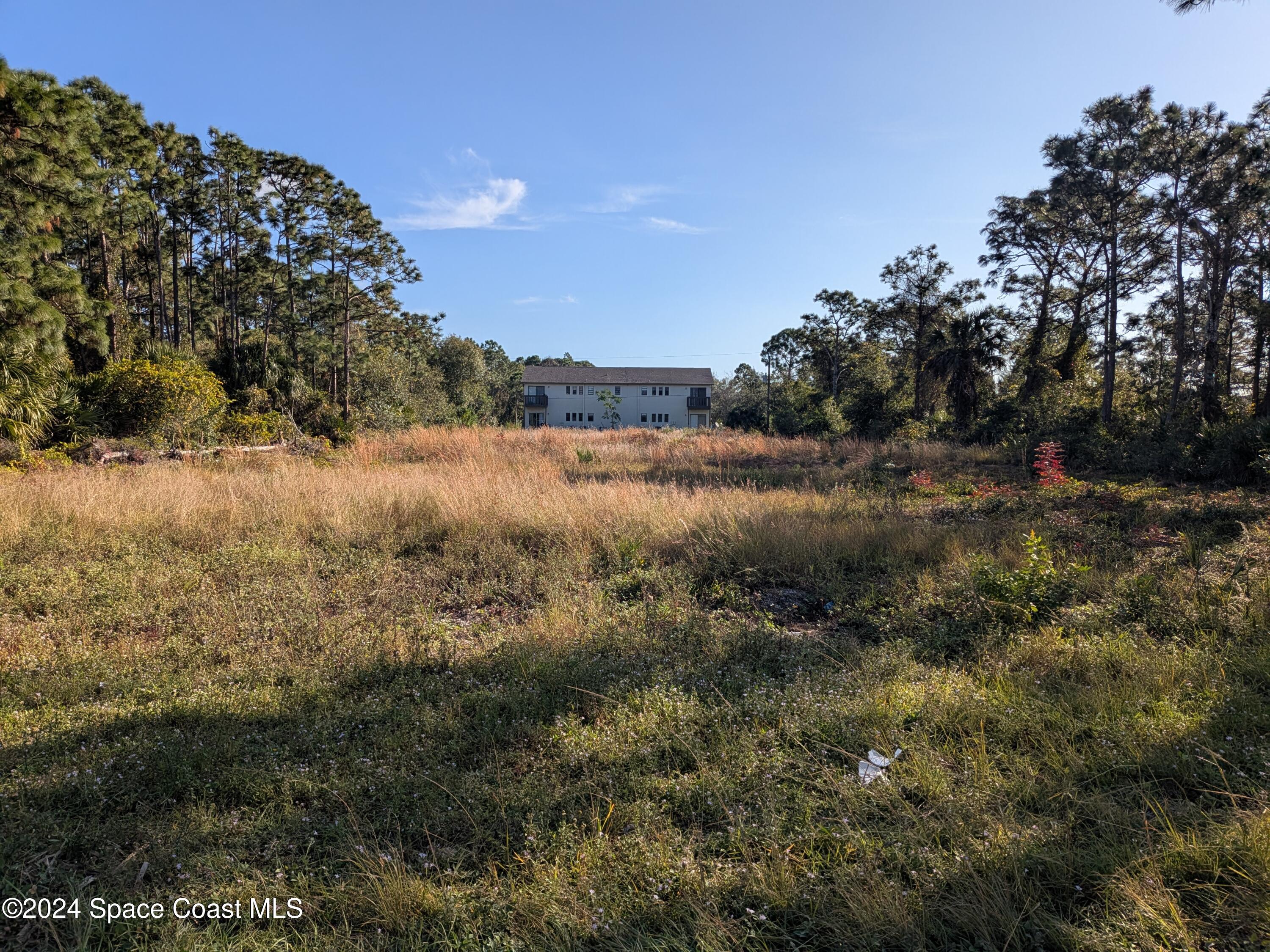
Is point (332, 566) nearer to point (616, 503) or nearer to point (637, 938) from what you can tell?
point (616, 503)

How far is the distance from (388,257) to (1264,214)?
3127 centimetres

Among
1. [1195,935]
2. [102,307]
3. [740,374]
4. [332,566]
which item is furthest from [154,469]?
[740,374]

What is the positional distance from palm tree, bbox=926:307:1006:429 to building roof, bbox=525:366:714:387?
3763 centimetres

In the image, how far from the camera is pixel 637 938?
6.35 feet

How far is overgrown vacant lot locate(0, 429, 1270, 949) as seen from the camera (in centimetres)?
206

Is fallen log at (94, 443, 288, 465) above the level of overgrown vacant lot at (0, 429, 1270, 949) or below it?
above

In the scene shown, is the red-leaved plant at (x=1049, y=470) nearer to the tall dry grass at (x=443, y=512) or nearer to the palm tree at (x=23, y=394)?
the tall dry grass at (x=443, y=512)

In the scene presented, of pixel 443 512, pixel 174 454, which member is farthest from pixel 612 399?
pixel 443 512

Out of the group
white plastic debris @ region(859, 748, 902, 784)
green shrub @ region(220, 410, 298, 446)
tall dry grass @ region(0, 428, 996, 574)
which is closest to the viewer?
white plastic debris @ region(859, 748, 902, 784)

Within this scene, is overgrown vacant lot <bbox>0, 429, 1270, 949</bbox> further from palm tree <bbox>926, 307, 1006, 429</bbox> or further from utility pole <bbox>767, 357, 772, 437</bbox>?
utility pole <bbox>767, 357, 772, 437</bbox>

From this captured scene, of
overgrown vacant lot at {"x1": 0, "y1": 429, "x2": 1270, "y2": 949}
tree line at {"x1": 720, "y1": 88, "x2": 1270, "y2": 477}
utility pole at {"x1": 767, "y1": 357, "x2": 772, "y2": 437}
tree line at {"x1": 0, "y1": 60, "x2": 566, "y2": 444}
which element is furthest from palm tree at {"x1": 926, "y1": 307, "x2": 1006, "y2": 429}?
tree line at {"x1": 0, "y1": 60, "x2": 566, "y2": 444}

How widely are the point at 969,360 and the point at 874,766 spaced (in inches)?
1076

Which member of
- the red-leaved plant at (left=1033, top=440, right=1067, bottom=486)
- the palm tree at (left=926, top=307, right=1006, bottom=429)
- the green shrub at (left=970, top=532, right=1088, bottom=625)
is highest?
the palm tree at (left=926, top=307, right=1006, bottom=429)

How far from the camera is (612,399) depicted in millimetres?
61344
